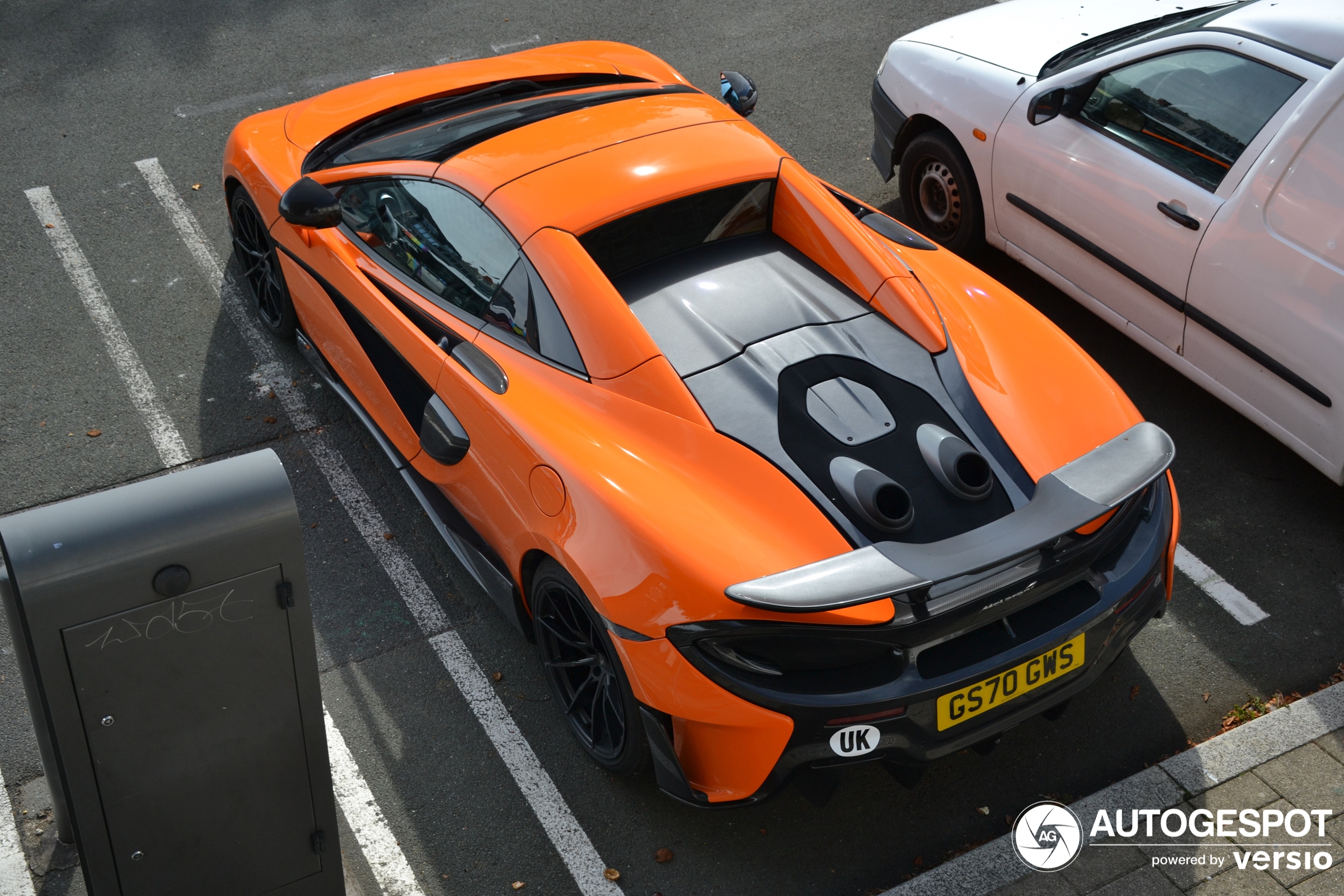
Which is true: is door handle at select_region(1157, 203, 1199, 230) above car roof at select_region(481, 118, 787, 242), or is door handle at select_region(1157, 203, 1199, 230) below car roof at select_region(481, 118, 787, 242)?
below

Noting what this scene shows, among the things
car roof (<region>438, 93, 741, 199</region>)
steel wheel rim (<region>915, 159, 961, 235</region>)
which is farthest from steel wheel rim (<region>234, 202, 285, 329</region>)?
steel wheel rim (<region>915, 159, 961, 235</region>)

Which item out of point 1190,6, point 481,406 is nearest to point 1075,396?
point 481,406

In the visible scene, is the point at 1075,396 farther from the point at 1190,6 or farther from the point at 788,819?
the point at 1190,6

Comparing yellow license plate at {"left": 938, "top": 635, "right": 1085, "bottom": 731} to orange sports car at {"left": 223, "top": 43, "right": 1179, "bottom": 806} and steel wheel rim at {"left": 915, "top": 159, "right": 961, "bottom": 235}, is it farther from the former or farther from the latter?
steel wheel rim at {"left": 915, "top": 159, "right": 961, "bottom": 235}

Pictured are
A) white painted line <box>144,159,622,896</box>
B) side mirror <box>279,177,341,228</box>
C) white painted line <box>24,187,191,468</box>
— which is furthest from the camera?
white painted line <box>24,187,191,468</box>

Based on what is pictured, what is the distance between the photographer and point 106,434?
5039 millimetres

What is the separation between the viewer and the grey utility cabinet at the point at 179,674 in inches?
90.7

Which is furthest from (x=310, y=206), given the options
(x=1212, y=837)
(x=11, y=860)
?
(x=1212, y=837)

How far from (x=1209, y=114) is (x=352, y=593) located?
4.07 m

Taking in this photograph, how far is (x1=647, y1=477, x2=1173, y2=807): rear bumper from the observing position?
297 cm

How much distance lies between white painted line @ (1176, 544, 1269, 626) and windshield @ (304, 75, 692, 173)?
279cm

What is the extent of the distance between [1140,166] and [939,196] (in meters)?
1.36

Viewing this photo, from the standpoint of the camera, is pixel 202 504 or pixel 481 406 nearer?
pixel 202 504

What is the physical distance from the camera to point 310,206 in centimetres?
425
